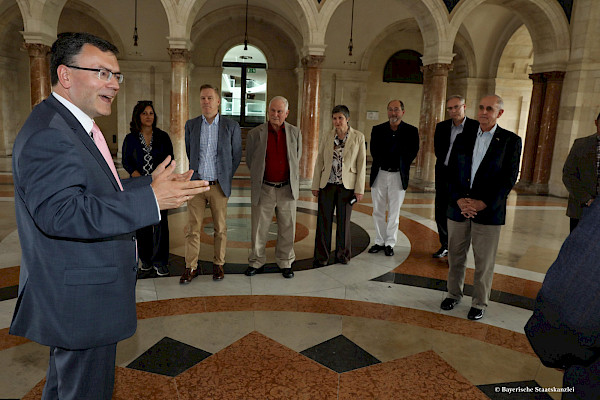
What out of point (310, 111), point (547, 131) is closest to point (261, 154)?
point (310, 111)

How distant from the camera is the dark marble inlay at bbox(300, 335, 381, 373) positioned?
111 inches

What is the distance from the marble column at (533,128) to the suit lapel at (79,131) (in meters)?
12.7

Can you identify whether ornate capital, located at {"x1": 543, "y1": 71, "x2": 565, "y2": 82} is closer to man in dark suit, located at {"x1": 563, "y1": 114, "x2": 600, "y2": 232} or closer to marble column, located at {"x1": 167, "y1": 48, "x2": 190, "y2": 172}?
man in dark suit, located at {"x1": 563, "y1": 114, "x2": 600, "y2": 232}

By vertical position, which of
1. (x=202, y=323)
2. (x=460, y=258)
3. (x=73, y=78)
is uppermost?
(x=73, y=78)

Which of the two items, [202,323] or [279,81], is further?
[279,81]

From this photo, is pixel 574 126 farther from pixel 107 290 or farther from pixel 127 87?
pixel 127 87

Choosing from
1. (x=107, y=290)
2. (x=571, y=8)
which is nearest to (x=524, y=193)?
(x=571, y=8)

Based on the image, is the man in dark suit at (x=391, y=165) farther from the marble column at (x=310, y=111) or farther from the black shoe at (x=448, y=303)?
the marble column at (x=310, y=111)

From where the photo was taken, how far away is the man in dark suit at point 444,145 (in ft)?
16.2

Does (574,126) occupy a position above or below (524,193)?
above

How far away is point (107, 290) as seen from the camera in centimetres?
158

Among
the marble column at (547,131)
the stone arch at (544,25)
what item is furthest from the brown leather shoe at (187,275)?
the marble column at (547,131)

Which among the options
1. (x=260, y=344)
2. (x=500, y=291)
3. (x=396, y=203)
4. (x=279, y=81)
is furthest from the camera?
(x=279, y=81)

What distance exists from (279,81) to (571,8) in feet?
34.2
